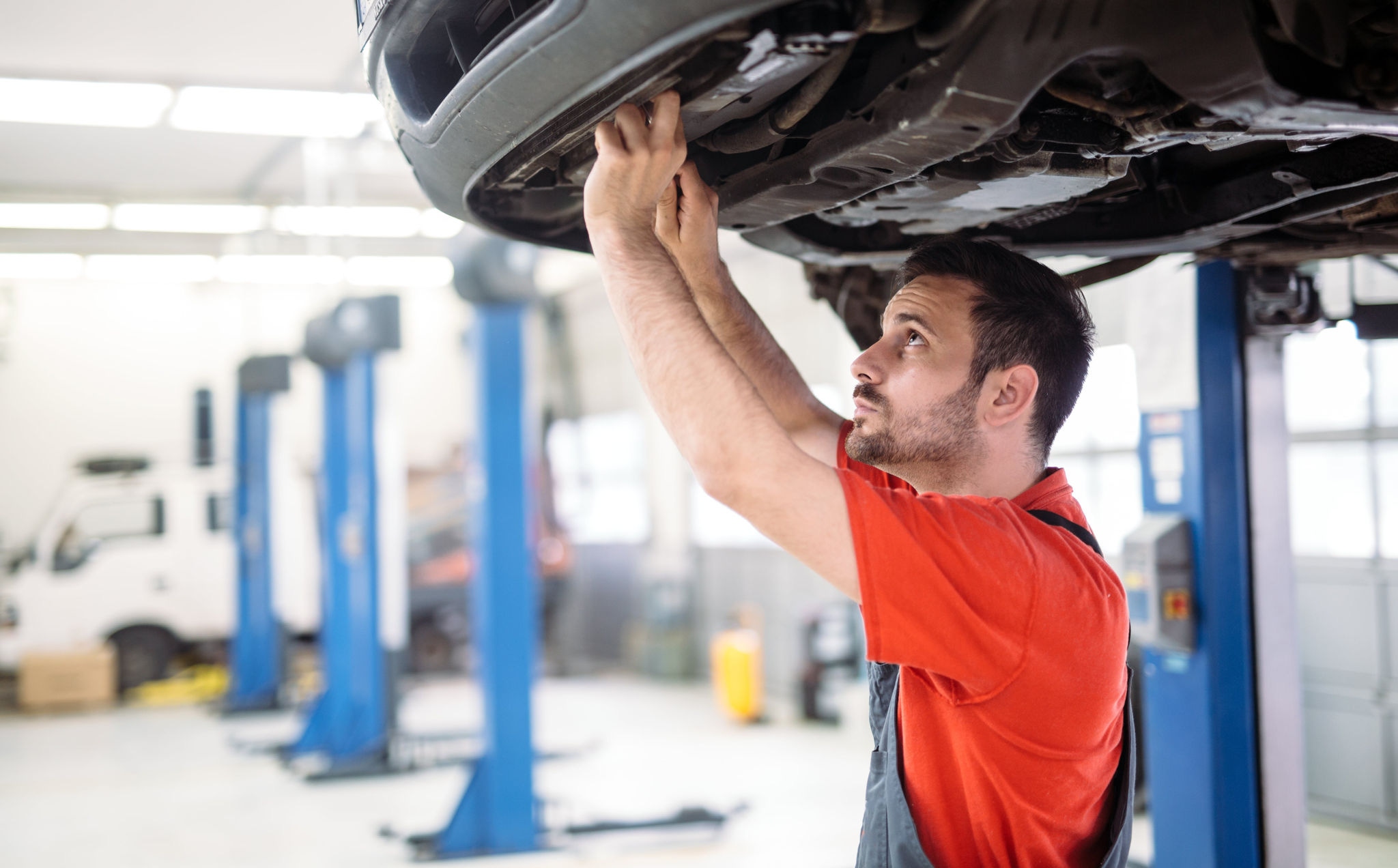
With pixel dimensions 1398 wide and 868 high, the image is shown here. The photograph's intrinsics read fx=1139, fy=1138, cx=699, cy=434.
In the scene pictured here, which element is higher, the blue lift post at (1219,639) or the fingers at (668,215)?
the fingers at (668,215)

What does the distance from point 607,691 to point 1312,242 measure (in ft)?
28.3

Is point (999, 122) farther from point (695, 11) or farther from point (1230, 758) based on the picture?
point (1230, 758)

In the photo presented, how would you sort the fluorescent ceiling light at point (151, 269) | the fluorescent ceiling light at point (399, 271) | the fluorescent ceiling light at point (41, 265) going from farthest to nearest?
the fluorescent ceiling light at point (399, 271), the fluorescent ceiling light at point (151, 269), the fluorescent ceiling light at point (41, 265)

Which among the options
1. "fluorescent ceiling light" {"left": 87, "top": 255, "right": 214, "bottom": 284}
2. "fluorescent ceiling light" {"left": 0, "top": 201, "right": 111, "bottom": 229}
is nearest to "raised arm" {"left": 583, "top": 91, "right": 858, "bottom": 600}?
"fluorescent ceiling light" {"left": 0, "top": 201, "right": 111, "bottom": 229}

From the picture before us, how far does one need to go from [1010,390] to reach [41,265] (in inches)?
504

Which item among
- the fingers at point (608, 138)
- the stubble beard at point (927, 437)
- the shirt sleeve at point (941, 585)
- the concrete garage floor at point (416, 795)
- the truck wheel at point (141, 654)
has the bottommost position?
the concrete garage floor at point (416, 795)

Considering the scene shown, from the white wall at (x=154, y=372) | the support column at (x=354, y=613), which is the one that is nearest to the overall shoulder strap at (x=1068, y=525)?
the support column at (x=354, y=613)

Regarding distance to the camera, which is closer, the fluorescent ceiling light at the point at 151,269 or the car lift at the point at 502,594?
the car lift at the point at 502,594

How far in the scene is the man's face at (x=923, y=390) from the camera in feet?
4.80

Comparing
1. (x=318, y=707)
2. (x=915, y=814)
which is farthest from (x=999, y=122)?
(x=318, y=707)

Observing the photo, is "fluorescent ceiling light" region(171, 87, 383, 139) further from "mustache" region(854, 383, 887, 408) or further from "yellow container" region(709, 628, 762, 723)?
"mustache" region(854, 383, 887, 408)

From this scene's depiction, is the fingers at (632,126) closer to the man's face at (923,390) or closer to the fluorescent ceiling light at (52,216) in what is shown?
the man's face at (923,390)

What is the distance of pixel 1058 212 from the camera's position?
172cm

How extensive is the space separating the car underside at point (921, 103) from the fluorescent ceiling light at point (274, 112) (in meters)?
6.87
